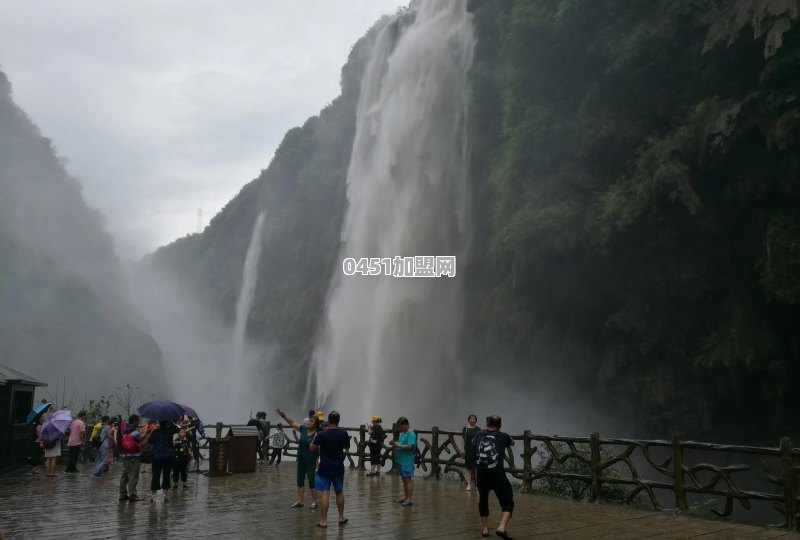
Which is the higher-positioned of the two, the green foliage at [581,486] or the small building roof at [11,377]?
the small building roof at [11,377]

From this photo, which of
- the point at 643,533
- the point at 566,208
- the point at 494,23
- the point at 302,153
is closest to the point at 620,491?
the point at 643,533

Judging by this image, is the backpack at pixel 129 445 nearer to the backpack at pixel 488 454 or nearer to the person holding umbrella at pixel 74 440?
the person holding umbrella at pixel 74 440

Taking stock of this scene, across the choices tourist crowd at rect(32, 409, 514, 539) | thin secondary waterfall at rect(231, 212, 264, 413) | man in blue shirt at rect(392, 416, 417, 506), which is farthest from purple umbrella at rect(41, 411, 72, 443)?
thin secondary waterfall at rect(231, 212, 264, 413)

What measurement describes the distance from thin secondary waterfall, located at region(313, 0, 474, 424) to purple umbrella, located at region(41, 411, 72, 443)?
1527 cm

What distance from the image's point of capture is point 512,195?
76.0 ft

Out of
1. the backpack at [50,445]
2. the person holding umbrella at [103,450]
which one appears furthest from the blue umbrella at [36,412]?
the person holding umbrella at [103,450]

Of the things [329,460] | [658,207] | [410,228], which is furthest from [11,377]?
[410,228]

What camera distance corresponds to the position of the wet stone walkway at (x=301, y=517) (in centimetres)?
767

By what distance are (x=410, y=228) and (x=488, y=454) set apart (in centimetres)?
2253

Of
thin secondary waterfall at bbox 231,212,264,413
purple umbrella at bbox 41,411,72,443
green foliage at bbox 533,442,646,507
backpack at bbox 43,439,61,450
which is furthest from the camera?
thin secondary waterfall at bbox 231,212,264,413

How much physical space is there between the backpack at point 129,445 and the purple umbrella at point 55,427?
463 cm

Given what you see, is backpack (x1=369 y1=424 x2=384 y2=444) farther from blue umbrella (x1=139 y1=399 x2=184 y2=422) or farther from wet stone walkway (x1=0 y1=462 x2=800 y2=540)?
blue umbrella (x1=139 y1=399 x2=184 y2=422)

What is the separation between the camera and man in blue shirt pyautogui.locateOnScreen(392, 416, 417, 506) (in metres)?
10.0

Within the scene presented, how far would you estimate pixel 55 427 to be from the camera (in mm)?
14156
